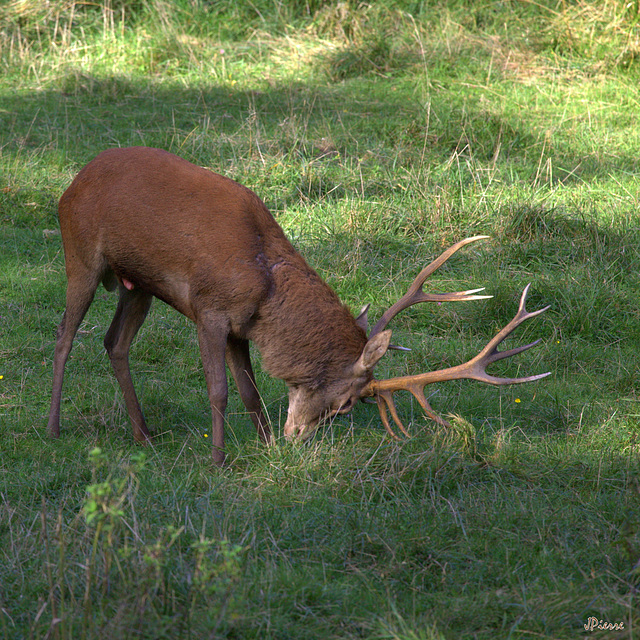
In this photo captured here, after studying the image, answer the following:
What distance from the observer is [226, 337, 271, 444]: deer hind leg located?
17.1 ft

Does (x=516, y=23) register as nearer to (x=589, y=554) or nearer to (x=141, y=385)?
(x=141, y=385)

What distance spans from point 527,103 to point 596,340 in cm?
411

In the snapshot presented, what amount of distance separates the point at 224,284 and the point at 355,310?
2018 millimetres

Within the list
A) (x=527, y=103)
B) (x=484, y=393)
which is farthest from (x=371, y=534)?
(x=527, y=103)

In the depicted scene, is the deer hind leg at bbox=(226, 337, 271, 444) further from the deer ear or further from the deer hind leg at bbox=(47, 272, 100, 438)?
the deer hind leg at bbox=(47, 272, 100, 438)

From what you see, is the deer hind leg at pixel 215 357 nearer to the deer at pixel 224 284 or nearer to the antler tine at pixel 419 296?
the deer at pixel 224 284

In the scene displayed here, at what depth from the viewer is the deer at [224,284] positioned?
4.73 m

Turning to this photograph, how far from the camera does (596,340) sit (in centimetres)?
629

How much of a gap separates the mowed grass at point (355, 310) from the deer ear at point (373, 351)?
378 millimetres

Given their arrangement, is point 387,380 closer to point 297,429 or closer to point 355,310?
point 297,429

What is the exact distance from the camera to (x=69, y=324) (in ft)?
16.9

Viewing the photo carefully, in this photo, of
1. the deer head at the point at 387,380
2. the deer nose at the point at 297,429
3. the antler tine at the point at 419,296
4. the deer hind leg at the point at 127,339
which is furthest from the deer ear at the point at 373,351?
the deer hind leg at the point at 127,339
